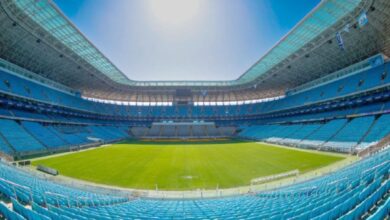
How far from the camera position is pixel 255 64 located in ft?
145

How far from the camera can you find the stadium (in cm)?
761

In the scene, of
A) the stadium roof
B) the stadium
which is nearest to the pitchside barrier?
the stadium

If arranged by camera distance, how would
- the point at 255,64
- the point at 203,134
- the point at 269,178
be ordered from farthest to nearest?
the point at 203,134 < the point at 255,64 < the point at 269,178

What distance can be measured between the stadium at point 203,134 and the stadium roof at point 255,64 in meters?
0.21

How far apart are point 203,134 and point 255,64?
108 ft

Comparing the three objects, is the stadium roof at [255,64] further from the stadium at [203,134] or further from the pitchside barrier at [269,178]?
the pitchside barrier at [269,178]

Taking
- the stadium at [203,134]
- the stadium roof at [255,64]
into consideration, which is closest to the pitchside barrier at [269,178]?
the stadium at [203,134]

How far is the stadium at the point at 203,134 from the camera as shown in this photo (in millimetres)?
7605

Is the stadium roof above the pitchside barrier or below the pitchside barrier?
above

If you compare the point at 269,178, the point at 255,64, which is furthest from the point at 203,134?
the point at 269,178

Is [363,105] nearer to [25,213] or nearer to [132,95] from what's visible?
[25,213]

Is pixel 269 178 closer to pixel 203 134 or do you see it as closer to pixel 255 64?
pixel 255 64

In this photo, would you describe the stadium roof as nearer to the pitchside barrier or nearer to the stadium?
the stadium

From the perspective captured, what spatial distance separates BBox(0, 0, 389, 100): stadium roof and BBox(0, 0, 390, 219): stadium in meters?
0.21
